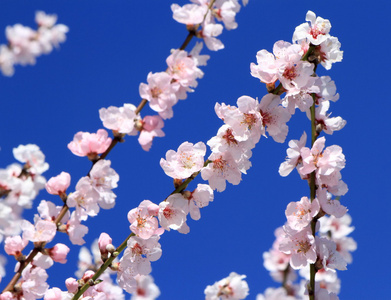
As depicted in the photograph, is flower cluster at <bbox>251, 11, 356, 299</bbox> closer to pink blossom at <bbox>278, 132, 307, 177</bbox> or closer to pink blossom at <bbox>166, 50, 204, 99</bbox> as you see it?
pink blossom at <bbox>278, 132, 307, 177</bbox>

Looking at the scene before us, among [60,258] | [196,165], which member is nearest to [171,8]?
[196,165]

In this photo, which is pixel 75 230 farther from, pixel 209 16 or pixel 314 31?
pixel 314 31

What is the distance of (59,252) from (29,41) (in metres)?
2.35

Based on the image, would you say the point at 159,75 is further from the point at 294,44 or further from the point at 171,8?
the point at 294,44

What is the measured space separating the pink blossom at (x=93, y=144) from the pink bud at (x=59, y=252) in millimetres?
465

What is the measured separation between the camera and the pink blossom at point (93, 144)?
2107 mm

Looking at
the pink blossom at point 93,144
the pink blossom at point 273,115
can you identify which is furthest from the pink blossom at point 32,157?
the pink blossom at point 273,115

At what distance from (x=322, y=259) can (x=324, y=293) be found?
17 cm

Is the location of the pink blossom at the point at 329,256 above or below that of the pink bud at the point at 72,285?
above

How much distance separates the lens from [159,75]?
7.16 feet

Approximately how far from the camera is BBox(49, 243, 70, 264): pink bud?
219 centimetres

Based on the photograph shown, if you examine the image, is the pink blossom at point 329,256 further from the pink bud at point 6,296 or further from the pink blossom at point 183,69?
the pink bud at point 6,296

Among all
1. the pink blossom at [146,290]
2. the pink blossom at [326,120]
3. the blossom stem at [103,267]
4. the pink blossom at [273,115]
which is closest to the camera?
the blossom stem at [103,267]

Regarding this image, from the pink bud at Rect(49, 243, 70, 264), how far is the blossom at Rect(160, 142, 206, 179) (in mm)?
619
